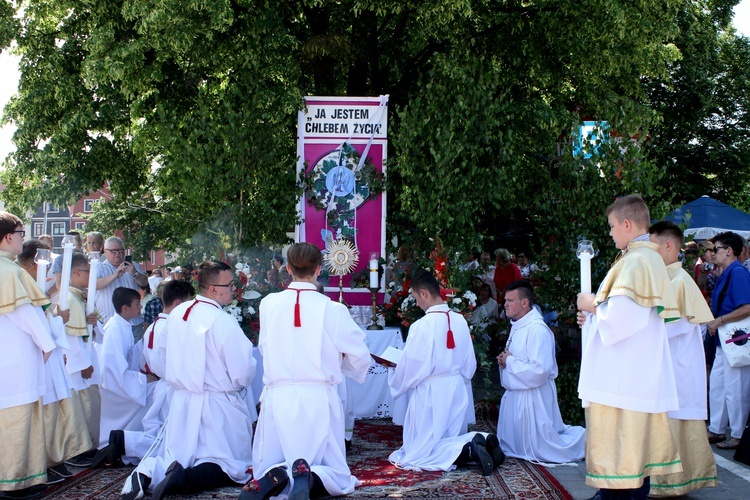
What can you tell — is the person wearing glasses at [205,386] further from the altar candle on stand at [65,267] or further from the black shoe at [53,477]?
the black shoe at [53,477]

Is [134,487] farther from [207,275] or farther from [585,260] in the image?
[585,260]

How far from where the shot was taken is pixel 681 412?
19.6ft

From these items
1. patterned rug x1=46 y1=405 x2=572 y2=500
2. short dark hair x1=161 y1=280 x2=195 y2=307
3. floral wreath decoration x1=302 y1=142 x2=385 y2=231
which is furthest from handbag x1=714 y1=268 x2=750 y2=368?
short dark hair x1=161 y1=280 x2=195 y2=307

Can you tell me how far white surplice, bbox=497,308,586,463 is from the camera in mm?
7105

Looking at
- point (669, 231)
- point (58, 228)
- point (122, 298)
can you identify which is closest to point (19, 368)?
point (122, 298)

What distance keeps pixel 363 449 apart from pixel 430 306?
166 cm

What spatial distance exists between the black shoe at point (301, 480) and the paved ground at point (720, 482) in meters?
2.04

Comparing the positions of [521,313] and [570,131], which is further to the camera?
[570,131]

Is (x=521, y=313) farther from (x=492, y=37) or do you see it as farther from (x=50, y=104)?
(x=50, y=104)

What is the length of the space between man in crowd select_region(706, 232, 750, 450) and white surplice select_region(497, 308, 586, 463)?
1591mm

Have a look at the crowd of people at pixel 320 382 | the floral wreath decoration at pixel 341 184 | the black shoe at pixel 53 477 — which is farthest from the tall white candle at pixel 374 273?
the black shoe at pixel 53 477

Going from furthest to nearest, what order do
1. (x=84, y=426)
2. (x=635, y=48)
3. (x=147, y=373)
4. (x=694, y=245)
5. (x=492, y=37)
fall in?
(x=492, y=37)
(x=635, y=48)
(x=694, y=245)
(x=147, y=373)
(x=84, y=426)

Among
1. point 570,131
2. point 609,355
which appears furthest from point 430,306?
point 570,131

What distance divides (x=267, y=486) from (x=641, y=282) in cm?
279
